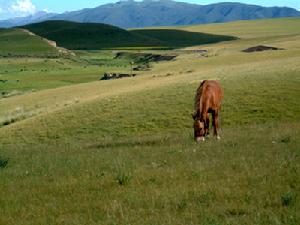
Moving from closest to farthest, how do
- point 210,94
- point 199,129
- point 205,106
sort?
point 199,129 → point 205,106 → point 210,94

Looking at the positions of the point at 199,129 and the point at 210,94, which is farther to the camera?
the point at 210,94

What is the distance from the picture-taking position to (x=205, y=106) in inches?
821

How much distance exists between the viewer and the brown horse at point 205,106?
20109 millimetres

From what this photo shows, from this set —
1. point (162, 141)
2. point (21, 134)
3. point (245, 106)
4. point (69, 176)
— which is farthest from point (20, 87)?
point (69, 176)

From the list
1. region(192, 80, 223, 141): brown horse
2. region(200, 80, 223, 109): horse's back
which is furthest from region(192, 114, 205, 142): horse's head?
region(200, 80, 223, 109): horse's back

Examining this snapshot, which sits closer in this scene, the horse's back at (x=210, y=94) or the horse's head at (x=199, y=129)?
the horse's head at (x=199, y=129)

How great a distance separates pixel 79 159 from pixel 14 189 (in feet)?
16.5

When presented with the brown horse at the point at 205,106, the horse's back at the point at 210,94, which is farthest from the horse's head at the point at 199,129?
the horse's back at the point at 210,94

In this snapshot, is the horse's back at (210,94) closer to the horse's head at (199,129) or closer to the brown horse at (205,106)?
the brown horse at (205,106)

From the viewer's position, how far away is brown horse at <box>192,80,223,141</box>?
792 inches

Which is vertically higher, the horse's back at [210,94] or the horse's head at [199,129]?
the horse's back at [210,94]

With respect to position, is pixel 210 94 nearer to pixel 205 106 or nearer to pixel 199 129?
pixel 205 106

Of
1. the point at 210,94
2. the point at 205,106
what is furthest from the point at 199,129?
the point at 210,94

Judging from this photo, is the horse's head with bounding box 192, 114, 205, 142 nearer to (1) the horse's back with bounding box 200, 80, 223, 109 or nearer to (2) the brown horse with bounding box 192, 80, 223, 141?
(2) the brown horse with bounding box 192, 80, 223, 141
